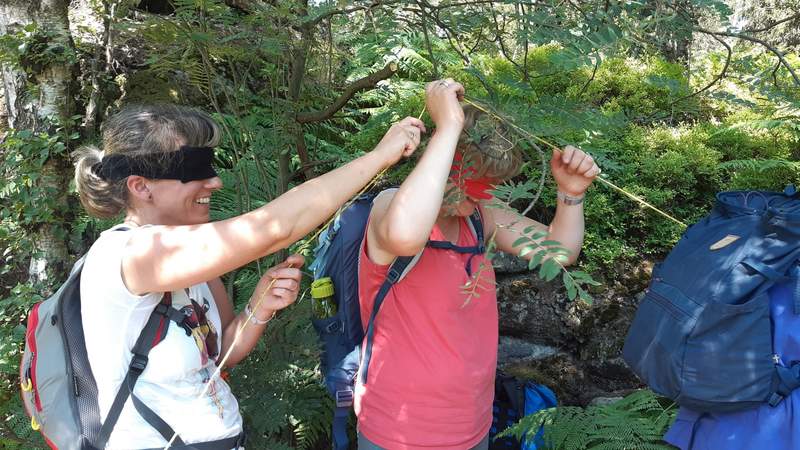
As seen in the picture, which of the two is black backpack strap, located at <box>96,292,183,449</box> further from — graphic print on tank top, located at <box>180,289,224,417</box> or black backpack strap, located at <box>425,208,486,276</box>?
black backpack strap, located at <box>425,208,486,276</box>

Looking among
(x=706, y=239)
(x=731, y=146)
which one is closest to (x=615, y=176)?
(x=731, y=146)

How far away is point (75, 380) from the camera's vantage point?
1.47 meters

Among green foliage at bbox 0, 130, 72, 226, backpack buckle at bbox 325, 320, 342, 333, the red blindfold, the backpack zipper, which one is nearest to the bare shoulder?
the red blindfold

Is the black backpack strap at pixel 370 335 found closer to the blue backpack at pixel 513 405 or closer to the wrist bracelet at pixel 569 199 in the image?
the wrist bracelet at pixel 569 199

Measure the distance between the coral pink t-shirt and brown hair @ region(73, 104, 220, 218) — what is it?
69 centimetres

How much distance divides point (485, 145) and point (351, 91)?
0.80 meters

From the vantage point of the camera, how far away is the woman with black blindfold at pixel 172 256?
4.52 feet

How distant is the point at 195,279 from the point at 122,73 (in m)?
3.88

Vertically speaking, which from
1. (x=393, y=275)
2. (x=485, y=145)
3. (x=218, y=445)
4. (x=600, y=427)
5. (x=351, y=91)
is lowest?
(x=600, y=427)

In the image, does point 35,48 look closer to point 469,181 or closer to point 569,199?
point 469,181

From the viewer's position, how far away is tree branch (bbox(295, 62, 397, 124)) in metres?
2.20

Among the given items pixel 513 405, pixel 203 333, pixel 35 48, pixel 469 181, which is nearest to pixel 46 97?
pixel 35 48

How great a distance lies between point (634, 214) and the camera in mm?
4344

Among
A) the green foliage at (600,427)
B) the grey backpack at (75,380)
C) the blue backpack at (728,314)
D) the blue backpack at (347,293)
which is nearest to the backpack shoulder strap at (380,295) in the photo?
the blue backpack at (347,293)
